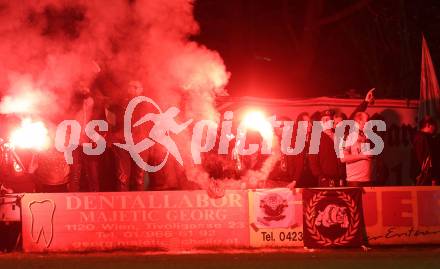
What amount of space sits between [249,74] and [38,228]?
29.5ft

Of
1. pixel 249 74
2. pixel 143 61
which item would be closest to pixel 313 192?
pixel 143 61

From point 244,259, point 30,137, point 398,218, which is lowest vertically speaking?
point 244,259

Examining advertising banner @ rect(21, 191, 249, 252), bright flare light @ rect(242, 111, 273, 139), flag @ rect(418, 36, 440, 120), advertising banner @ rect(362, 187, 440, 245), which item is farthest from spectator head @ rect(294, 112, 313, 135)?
flag @ rect(418, 36, 440, 120)

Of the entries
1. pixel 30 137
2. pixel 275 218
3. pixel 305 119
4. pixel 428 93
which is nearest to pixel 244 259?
pixel 275 218

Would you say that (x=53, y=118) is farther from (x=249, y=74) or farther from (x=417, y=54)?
(x=417, y=54)

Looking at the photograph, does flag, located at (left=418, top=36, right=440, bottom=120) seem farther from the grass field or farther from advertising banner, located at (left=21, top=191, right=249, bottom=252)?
advertising banner, located at (left=21, top=191, right=249, bottom=252)

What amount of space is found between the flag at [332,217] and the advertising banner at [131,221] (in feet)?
3.47

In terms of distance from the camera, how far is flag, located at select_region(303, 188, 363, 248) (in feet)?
38.3

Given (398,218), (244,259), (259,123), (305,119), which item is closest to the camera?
(244,259)

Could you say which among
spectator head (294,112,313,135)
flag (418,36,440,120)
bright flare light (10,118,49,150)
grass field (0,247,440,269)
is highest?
flag (418,36,440,120)

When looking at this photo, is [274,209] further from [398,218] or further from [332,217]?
[398,218]

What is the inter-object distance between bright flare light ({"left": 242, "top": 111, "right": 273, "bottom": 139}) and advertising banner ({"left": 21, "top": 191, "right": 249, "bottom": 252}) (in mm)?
1758

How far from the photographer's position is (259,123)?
44.6 ft

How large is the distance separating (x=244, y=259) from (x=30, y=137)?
461 centimetres
